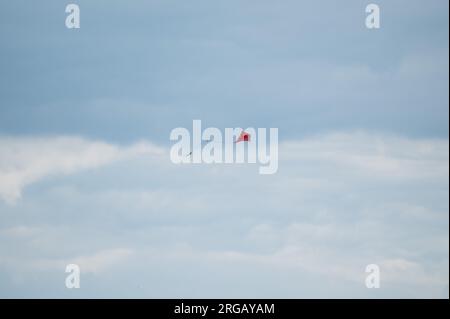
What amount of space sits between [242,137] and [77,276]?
3120cm
